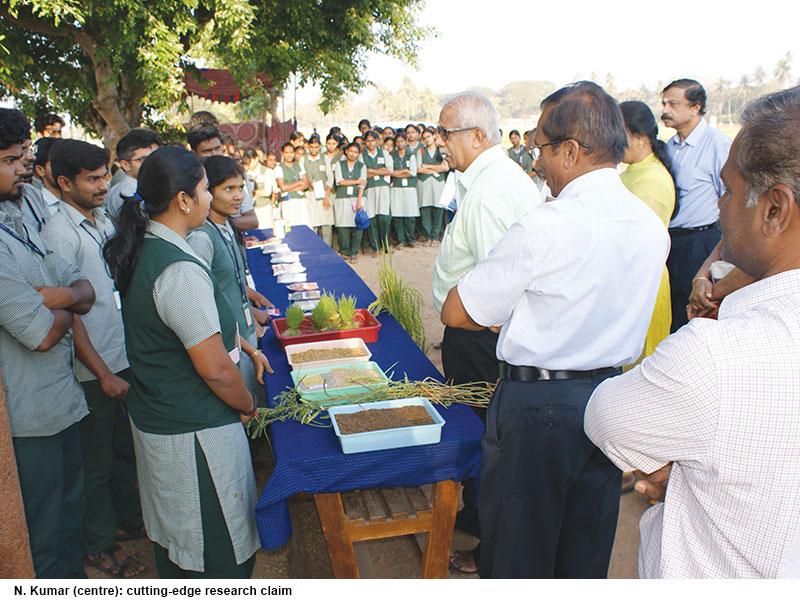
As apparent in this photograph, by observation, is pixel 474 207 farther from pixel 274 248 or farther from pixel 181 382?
pixel 274 248

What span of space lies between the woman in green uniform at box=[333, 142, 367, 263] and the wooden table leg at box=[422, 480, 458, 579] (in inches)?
275

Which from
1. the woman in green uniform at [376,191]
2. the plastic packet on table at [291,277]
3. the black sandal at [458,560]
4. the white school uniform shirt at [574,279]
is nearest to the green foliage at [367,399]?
the white school uniform shirt at [574,279]

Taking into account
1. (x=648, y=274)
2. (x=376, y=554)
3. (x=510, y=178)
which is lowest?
(x=376, y=554)

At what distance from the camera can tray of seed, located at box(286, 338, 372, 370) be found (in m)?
2.47

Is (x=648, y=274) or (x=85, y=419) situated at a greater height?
(x=648, y=274)

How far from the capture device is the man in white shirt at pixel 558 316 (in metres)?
1.58

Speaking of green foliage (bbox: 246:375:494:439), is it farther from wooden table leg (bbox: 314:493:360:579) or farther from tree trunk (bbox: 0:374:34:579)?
tree trunk (bbox: 0:374:34:579)

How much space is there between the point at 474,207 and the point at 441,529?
1250 mm

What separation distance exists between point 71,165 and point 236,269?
2.69ft

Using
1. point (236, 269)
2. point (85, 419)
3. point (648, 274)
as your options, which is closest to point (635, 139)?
point (648, 274)

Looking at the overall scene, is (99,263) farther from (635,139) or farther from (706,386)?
(635,139)

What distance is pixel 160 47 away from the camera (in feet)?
22.6

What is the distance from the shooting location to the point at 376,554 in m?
2.63

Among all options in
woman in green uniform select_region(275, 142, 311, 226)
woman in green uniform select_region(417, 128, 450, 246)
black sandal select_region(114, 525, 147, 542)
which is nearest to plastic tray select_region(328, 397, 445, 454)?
black sandal select_region(114, 525, 147, 542)
